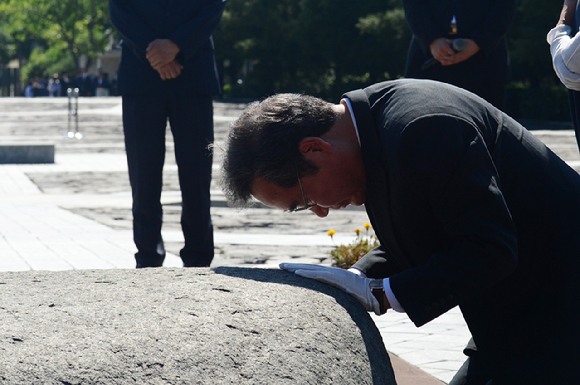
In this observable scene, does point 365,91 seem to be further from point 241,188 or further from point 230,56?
point 230,56

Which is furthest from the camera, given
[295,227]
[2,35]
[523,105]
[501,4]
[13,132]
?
[2,35]

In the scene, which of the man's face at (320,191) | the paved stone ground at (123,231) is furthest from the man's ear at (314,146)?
the paved stone ground at (123,231)

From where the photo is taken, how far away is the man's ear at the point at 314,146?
2041 mm

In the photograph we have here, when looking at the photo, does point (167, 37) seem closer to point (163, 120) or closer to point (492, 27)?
point (163, 120)

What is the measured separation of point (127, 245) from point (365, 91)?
3.66 metres

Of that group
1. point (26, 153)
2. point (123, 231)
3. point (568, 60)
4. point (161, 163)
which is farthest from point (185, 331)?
point (26, 153)

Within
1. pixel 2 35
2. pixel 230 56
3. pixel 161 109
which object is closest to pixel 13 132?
pixel 161 109

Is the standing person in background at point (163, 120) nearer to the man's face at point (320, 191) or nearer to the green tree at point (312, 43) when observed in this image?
the man's face at point (320, 191)

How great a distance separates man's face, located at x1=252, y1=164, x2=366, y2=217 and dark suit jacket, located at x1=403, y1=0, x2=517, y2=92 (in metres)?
2.15

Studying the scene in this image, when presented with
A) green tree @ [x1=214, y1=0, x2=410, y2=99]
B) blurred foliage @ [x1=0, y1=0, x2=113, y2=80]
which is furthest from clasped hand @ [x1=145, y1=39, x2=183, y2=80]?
blurred foliage @ [x1=0, y1=0, x2=113, y2=80]

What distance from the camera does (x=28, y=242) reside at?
5.55 meters

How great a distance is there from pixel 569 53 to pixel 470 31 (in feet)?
4.37

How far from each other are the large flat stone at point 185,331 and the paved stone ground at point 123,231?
0.99 m

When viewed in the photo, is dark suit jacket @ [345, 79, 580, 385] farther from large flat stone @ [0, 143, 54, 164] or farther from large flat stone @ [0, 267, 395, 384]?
large flat stone @ [0, 143, 54, 164]
